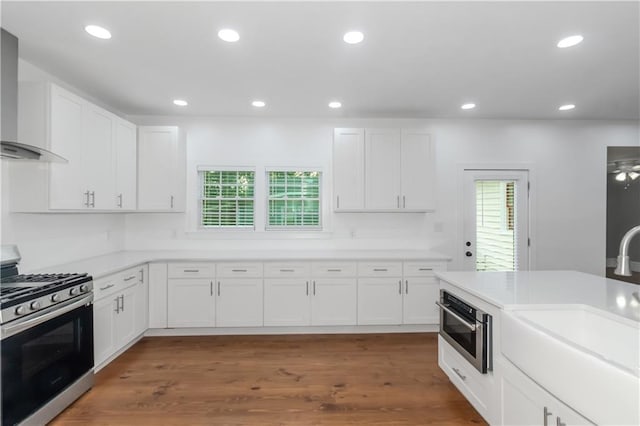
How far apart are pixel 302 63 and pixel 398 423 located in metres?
2.82

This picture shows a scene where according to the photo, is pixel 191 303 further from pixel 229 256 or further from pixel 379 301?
pixel 379 301

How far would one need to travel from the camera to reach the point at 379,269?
3795 millimetres

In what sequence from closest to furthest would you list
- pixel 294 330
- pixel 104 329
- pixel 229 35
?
1. pixel 229 35
2. pixel 104 329
3. pixel 294 330

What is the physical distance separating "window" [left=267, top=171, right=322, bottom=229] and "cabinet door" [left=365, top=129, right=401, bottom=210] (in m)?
0.76

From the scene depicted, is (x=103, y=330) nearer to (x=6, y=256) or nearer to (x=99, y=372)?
(x=99, y=372)

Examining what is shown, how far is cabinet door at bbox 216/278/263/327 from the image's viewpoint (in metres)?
3.71

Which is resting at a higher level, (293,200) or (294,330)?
(293,200)

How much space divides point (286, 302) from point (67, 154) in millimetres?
2534

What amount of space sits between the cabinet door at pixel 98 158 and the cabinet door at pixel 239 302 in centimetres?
148

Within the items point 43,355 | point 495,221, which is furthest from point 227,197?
point 495,221

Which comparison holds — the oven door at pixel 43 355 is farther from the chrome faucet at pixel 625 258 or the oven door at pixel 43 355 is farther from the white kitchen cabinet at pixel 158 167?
the chrome faucet at pixel 625 258

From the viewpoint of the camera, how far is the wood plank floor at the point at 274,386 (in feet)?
7.45

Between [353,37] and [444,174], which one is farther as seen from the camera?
[444,174]

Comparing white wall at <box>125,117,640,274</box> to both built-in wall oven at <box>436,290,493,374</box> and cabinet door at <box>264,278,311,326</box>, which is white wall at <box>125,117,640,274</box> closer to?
cabinet door at <box>264,278,311,326</box>
